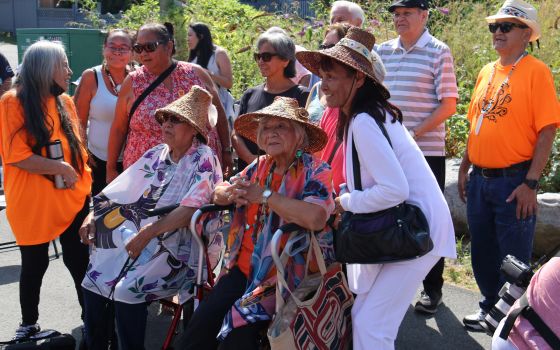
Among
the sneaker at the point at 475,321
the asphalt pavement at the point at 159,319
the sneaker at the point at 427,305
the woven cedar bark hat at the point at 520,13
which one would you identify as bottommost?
the asphalt pavement at the point at 159,319

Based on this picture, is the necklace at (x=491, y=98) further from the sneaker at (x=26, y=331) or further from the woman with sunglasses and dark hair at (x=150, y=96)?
the sneaker at (x=26, y=331)

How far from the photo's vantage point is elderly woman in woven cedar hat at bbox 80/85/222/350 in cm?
380

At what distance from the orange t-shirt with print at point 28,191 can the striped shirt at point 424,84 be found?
2.24 metres

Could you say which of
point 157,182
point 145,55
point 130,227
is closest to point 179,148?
point 157,182

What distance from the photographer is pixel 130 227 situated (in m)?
4.05

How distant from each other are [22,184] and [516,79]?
3.08 m

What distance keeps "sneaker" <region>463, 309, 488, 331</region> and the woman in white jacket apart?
159cm

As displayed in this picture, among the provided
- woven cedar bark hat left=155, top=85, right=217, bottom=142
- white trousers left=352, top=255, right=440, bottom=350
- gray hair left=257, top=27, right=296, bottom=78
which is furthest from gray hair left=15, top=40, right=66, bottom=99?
white trousers left=352, top=255, right=440, bottom=350

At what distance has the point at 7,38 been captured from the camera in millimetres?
32219

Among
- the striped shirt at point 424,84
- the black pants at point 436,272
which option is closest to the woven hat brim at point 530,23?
the striped shirt at point 424,84

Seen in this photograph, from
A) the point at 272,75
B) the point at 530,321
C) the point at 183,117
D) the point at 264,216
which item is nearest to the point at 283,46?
the point at 272,75

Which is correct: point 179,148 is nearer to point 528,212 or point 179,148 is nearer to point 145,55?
point 145,55

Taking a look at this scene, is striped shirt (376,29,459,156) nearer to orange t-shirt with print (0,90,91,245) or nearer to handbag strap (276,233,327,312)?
handbag strap (276,233,327,312)

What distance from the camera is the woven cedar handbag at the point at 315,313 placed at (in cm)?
308
